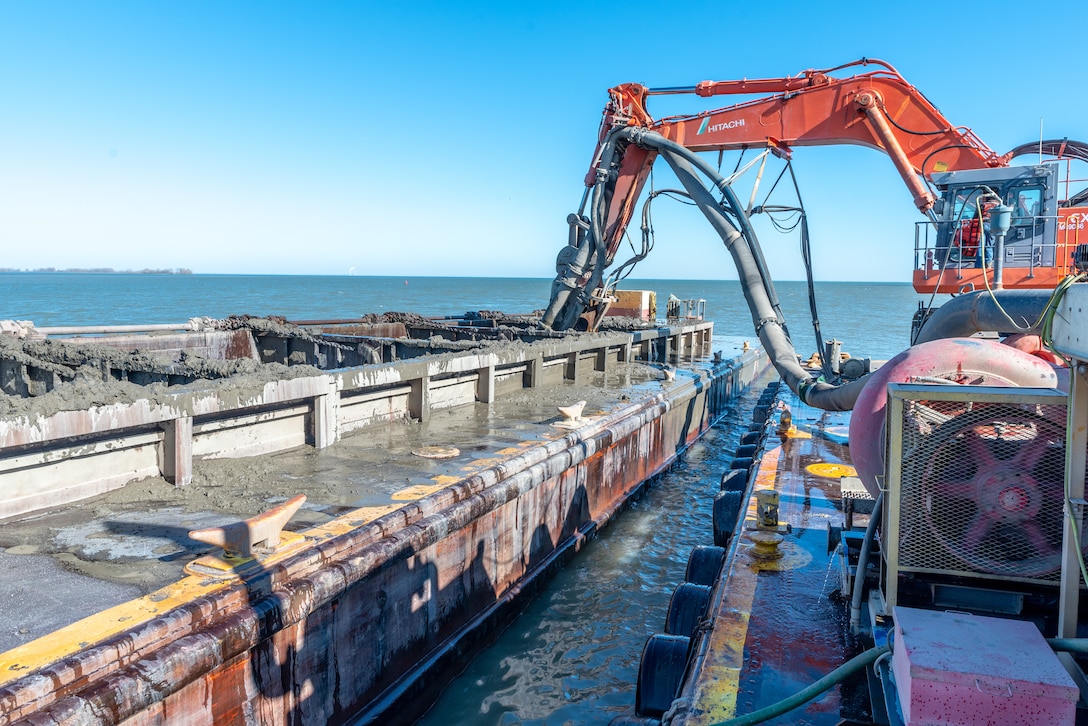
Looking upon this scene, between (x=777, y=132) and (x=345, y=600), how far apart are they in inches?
453

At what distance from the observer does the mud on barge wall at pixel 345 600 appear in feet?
10.8

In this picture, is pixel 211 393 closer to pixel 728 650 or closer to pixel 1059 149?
pixel 728 650

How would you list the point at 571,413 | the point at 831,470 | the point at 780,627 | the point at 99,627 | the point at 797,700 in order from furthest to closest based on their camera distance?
the point at 571,413, the point at 831,470, the point at 780,627, the point at 99,627, the point at 797,700

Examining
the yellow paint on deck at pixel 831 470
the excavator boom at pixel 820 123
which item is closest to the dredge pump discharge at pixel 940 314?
the excavator boom at pixel 820 123

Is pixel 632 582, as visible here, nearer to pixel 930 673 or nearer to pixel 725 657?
pixel 725 657

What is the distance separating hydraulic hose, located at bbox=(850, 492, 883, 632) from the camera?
385 centimetres

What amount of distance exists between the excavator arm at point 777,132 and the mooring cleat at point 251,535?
35.4 feet

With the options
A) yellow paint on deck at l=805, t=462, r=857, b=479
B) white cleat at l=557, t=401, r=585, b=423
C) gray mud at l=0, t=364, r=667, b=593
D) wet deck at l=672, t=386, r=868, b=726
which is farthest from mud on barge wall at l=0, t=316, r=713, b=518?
yellow paint on deck at l=805, t=462, r=857, b=479

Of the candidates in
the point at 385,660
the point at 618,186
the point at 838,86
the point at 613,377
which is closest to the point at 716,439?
the point at 613,377

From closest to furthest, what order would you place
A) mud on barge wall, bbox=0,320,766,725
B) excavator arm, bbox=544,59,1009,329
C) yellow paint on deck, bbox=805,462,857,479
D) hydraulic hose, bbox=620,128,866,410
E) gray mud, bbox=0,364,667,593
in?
mud on barge wall, bbox=0,320,766,725
gray mud, bbox=0,364,667,593
yellow paint on deck, bbox=805,462,857,479
hydraulic hose, bbox=620,128,866,410
excavator arm, bbox=544,59,1009,329

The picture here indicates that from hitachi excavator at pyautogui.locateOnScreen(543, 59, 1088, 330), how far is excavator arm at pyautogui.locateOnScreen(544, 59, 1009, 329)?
19mm

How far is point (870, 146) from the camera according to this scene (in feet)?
40.4

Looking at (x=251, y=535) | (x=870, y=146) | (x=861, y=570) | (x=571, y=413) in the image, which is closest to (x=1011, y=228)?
(x=870, y=146)

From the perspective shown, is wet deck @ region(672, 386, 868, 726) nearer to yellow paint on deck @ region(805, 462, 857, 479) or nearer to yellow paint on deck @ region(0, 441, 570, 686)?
yellow paint on deck @ region(805, 462, 857, 479)
